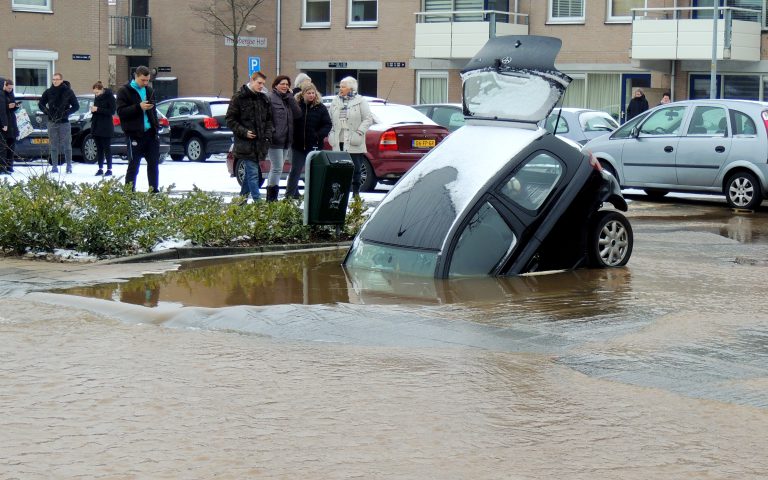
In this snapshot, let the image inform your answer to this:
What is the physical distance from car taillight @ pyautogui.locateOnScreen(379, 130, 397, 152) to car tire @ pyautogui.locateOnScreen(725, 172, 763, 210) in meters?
5.13

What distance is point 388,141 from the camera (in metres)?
20.5

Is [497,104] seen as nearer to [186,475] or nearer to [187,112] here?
[186,475]

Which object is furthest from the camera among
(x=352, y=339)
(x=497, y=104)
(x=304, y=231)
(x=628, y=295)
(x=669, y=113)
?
(x=669, y=113)

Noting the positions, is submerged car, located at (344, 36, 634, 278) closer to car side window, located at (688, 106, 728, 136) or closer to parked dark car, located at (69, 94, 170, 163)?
car side window, located at (688, 106, 728, 136)

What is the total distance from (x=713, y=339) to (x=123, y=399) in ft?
12.7

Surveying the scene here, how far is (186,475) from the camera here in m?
5.32

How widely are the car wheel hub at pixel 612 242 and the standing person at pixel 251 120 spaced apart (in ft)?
17.0

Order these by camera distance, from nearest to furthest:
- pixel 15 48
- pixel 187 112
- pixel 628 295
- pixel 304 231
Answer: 1. pixel 628 295
2. pixel 304 231
3. pixel 187 112
4. pixel 15 48

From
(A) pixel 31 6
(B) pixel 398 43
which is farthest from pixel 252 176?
(B) pixel 398 43

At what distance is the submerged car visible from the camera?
10531 millimetres

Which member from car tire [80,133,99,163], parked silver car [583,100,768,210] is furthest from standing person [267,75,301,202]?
car tire [80,133,99,163]

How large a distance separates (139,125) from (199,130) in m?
13.0

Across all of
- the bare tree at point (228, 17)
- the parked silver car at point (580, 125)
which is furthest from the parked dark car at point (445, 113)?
the bare tree at point (228, 17)

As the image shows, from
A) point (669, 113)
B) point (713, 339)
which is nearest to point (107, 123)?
point (669, 113)
